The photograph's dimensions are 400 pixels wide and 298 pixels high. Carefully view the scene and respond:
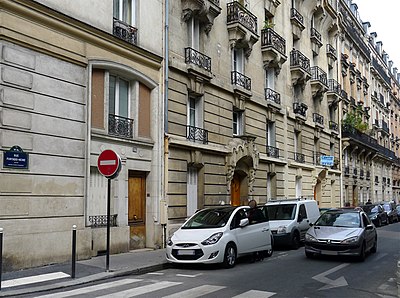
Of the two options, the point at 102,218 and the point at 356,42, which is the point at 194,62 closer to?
the point at 102,218

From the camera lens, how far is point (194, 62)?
58.5 feet

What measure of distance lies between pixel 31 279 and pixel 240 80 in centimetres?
1453

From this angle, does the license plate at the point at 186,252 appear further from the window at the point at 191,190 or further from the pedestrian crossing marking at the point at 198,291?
the window at the point at 191,190

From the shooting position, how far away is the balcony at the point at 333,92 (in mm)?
34594

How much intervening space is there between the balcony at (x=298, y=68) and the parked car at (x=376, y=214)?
8988mm

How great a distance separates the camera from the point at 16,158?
34.9 feet

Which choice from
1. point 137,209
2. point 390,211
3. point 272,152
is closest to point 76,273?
point 137,209

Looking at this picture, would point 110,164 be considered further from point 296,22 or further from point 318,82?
point 318,82

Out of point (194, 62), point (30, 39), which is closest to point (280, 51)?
point (194, 62)

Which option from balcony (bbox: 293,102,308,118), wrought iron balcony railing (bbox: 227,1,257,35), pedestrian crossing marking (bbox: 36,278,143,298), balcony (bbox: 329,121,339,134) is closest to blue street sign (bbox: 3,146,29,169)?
pedestrian crossing marking (bbox: 36,278,143,298)

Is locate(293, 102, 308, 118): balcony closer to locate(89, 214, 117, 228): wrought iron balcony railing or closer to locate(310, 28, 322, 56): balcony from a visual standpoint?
locate(310, 28, 322, 56): balcony

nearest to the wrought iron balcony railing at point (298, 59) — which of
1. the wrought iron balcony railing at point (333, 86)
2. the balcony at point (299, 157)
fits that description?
the balcony at point (299, 157)

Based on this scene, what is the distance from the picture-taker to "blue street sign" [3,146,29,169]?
10.4m

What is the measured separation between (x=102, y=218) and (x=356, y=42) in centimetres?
3766
